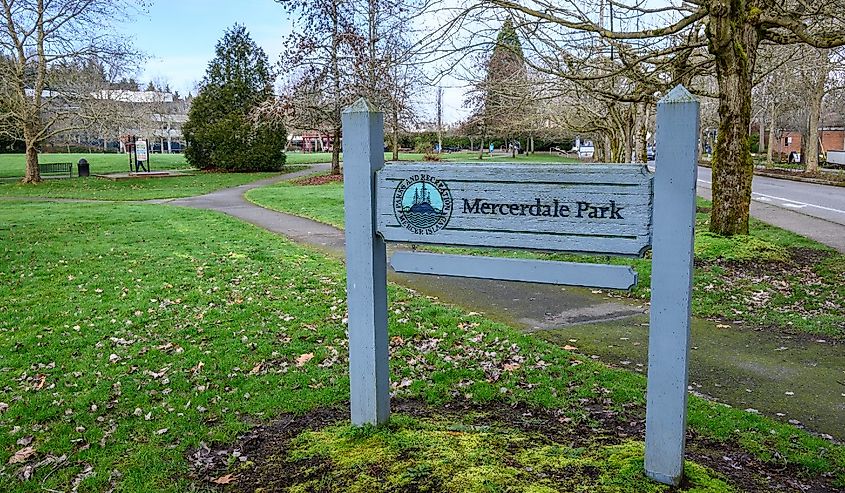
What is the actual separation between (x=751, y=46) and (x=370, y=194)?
8562mm

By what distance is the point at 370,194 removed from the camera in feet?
12.1

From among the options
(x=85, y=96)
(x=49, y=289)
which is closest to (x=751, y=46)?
(x=49, y=289)

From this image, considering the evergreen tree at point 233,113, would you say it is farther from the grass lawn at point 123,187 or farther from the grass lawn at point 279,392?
the grass lawn at point 279,392

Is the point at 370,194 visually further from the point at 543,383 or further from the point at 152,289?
the point at 152,289

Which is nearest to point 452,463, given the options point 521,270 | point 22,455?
point 521,270

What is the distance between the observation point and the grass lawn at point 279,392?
3.56 m

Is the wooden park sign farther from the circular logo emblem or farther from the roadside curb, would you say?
the roadside curb

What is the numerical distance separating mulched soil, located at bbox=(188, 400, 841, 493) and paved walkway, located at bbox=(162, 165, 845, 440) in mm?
862

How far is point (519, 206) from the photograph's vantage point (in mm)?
3330

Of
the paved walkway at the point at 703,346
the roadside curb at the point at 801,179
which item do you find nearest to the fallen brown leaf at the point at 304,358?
the paved walkway at the point at 703,346

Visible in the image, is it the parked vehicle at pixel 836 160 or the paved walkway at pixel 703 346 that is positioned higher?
the parked vehicle at pixel 836 160

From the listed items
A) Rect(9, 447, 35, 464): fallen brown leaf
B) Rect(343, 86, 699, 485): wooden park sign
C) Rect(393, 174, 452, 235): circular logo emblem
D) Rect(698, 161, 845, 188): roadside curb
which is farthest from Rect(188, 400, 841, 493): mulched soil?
Rect(698, 161, 845, 188): roadside curb

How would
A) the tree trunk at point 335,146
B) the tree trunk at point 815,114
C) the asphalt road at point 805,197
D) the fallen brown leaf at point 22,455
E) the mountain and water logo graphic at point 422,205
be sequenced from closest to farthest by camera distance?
the mountain and water logo graphic at point 422,205
the fallen brown leaf at point 22,455
the asphalt road at point 805,197
the tree trunk at point 815,114
the tree trunk at point 335,146

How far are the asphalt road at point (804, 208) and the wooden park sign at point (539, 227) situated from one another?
373 inches
